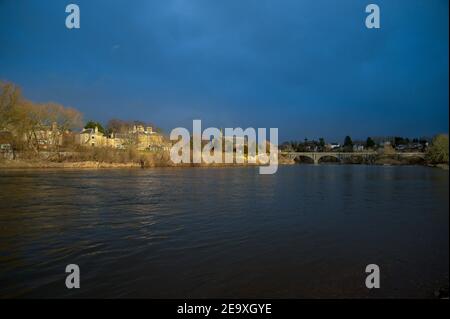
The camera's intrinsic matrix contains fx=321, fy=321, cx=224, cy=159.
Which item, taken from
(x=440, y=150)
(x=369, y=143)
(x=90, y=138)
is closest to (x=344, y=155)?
(x=369, y=143)

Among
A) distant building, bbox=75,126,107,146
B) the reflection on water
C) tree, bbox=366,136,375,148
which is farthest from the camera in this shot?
tree, bbox=366,136,375,148

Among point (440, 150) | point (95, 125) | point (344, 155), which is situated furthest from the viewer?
point (344, 155)

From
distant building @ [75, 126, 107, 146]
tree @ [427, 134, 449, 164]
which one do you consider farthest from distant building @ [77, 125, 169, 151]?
Result: tree @ [427, 134, 449, 164]

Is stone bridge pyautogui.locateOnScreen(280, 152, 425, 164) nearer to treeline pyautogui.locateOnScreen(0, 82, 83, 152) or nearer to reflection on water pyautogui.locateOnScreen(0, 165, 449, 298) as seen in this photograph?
treeline pyautogui.locateOnScreen(0, 82, 83, 152)

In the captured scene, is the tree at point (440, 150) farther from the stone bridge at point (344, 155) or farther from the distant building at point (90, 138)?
the distant building at point (90, 138)

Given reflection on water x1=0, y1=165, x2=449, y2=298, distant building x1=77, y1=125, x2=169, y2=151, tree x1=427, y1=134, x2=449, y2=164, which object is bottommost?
reflection on water x1=0, y1=165, x2=449, y2=298

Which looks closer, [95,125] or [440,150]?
[440,150]

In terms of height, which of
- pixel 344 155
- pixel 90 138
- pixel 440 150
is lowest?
pixel 440 150

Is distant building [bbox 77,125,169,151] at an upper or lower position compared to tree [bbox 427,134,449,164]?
upper

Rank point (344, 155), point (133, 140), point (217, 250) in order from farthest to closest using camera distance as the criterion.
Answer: point (344, 155), point (133, 140), point (217, 250)

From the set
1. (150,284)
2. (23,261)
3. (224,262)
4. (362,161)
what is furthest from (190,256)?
(362,161)

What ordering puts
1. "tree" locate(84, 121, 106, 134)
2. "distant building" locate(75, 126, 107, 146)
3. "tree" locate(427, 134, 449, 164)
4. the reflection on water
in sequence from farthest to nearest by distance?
1. "tree" locate(84, 121, 106, 134)
2. "distant building" locate(75, 126, 107, 146)
3. "tree" locate(427, 134, 449, 164)
4. the reflection on water

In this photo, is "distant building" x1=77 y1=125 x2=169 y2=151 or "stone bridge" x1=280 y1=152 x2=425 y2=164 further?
"stone bridge" x1=280 y1=152 x2=425 y2=164

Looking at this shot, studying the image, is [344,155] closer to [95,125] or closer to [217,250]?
[95,125]
